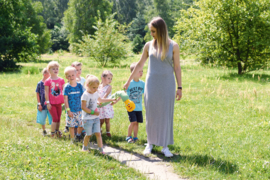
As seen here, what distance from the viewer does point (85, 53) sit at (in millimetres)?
26312

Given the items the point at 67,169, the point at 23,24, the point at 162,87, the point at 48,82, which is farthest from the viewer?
the point at 23,24

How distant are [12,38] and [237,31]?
1673cm

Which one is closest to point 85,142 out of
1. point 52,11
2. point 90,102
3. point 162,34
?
point 90,102

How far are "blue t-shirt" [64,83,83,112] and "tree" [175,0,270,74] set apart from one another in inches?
508

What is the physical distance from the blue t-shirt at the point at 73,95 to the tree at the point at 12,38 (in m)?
18.1

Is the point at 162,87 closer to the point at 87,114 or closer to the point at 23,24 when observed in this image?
the point at 87,114

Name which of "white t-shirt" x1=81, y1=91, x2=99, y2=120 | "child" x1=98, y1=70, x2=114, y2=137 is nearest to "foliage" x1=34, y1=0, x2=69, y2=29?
"child" x1=98, y1=70, x2=114, y2=137

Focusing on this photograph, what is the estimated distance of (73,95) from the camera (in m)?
5.58

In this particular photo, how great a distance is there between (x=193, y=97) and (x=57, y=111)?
6.15 meters

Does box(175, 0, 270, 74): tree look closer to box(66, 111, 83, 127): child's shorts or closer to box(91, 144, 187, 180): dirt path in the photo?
box(66, 111, 83, 127): child's shorts

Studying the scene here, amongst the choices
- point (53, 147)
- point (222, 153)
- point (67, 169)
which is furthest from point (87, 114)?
point (222, 153)

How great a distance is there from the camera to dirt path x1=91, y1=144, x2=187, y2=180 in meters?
4.30

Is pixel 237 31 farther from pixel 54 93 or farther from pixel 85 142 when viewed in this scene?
pixel 85 142

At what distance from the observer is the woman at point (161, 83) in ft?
15.7
